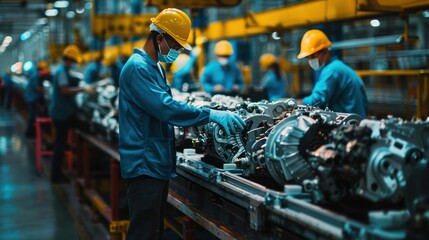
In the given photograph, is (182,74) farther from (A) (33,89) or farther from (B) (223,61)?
(A) (33,89)

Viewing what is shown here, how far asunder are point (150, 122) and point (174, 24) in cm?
57

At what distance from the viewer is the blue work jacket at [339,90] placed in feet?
16.3

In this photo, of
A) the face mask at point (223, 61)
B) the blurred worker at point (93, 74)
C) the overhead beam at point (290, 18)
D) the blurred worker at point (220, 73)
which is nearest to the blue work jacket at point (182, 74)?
the blurred worker at point (220, 73)

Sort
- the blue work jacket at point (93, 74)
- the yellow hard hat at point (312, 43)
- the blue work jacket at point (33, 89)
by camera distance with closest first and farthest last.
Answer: the yellow hard hat at point (312, 43) → the blue work jacket at point (33, 89) → the blue work jacket at point (93, 74)

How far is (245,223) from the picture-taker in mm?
3000

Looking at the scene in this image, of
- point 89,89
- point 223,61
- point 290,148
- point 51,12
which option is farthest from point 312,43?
point 51,12

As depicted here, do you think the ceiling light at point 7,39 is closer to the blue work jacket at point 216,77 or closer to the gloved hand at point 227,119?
the blue work jacket at point 216,77

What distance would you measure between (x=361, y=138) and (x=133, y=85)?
4.62ft

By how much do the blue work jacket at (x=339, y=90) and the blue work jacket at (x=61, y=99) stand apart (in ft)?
13.5

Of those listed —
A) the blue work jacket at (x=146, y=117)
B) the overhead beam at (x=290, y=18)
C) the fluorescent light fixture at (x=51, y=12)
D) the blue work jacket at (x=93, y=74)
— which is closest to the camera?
the blue work jacket at (x=146, y=117)

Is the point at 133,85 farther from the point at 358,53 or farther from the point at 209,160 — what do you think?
the point at 358,53

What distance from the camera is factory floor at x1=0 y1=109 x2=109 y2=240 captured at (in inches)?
232

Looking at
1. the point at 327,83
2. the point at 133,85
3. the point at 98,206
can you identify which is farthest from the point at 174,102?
the point at 98,206

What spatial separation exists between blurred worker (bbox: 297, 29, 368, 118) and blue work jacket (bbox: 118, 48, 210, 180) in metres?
1.81
